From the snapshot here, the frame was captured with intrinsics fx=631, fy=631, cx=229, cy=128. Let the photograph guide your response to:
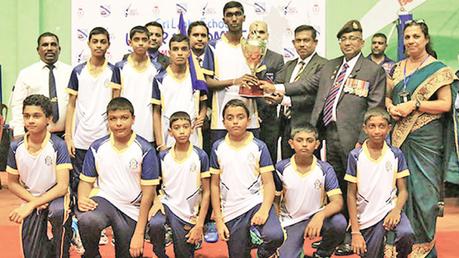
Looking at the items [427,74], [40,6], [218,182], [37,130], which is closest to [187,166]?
[218,182]

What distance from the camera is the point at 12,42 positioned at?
743cm

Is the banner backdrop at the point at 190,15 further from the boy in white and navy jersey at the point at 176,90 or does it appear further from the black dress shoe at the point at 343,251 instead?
the black dress shoe at the point at 343,251

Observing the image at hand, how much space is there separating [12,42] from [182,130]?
4497mm

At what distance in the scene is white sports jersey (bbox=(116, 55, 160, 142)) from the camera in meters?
4.23

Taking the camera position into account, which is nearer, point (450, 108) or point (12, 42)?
point (450, 108)

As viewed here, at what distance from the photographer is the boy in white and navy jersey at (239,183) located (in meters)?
3.66

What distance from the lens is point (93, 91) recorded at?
428cm

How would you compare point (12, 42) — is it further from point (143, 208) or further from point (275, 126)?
point (143, 208)

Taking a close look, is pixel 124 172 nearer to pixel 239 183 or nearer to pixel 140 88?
pixel 239 183

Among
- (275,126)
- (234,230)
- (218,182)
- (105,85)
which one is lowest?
(234,230)

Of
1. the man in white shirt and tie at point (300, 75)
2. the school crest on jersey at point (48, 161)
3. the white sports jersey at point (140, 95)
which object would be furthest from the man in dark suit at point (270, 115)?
the school crest on jersey at point (48, 161)

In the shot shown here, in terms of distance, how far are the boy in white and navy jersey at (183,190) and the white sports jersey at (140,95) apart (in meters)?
0.50

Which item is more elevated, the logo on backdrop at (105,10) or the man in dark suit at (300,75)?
the logo on backdrop at (105,10)

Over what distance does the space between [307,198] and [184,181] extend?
0.73 meters
